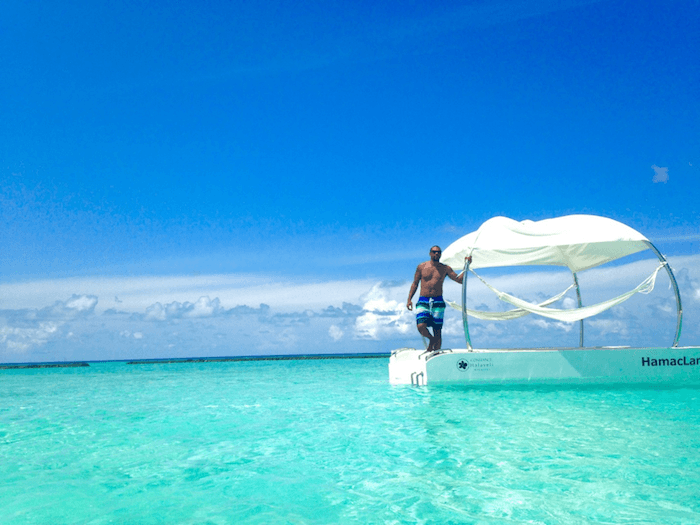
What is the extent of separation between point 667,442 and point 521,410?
2384mm

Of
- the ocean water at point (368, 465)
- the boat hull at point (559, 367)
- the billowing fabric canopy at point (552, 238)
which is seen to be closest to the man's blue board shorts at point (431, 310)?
the boat hull at point (559, 367)

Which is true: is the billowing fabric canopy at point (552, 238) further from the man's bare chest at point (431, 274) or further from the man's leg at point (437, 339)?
the man's leg at point (437, 339)

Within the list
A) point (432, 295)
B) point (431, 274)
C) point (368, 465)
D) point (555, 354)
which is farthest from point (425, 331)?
point (368, 465)

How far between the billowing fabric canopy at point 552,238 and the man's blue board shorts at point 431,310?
49.3 inches

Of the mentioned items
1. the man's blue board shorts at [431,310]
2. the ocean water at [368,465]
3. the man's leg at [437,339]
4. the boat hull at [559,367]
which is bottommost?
the ocean water at [368,465]

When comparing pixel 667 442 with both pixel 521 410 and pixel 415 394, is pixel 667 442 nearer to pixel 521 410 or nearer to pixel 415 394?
pixel 521 410

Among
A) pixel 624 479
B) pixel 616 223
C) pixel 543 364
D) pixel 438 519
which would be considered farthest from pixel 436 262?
pixel 438 519

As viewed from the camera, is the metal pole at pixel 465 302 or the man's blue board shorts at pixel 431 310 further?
the man's blue board shorts at pixel 431 310

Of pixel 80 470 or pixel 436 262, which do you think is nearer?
pixel 80 470

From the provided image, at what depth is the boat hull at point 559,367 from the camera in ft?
35.2

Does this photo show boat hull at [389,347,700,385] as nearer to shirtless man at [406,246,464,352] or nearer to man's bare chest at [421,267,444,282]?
shirtless man at [406,246,464,352]

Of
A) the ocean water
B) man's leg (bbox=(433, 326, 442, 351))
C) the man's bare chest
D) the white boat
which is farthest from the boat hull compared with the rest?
the ocean water

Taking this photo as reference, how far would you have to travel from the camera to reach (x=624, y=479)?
3.87m

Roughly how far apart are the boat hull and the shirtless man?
708 millimetres
